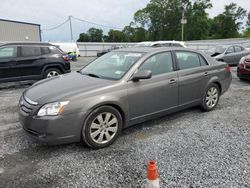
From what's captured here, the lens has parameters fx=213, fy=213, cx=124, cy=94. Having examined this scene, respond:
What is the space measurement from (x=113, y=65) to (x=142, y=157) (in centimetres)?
178

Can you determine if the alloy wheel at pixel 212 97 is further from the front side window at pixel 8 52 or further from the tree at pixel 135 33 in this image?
the tree at pixel 135 33

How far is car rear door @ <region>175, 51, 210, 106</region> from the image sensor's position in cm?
415

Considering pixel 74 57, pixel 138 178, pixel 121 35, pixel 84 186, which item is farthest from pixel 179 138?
pixel 121 35

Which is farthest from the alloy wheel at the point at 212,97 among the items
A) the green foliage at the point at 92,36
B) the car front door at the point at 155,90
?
the green foliage at the point at 92,36

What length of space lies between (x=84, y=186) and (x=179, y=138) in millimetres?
1792

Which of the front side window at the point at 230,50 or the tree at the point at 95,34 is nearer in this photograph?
the front side window at the point at 230,50

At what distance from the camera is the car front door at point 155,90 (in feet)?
11.5

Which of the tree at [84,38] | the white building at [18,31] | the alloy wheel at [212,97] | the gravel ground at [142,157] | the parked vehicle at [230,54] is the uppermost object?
the tree at [84,38]

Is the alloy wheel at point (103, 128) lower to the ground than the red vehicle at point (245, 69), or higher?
lower

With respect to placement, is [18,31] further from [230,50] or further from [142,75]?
[142,75]

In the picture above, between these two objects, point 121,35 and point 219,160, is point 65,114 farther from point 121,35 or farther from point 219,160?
point 121,35

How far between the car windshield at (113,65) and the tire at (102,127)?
63cm

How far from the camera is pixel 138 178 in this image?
99.3 inches

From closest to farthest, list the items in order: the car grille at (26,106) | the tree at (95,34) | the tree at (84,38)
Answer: the car grille at (26,106)
the tree at (84,38)
the tree at (95,34)
